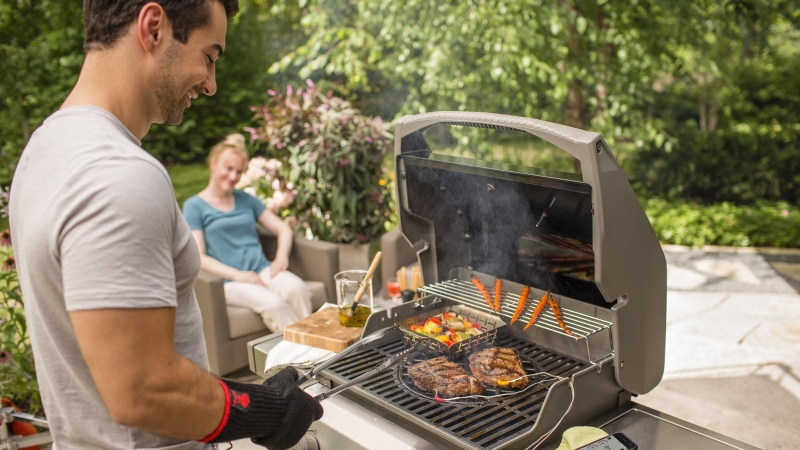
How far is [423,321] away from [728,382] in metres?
2.62

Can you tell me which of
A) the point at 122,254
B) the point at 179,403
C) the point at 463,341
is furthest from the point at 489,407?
the point at 122,254

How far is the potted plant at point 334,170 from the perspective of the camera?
14.7 feet

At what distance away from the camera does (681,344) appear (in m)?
4.21

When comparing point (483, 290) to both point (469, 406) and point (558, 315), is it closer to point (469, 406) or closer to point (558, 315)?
point (558, 315)

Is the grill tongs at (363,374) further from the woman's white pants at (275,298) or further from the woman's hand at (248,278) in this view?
the woman's hand at (248,278)

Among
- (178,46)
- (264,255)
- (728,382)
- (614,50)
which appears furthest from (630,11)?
(178,46)

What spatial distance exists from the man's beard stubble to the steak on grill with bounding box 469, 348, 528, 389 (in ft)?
3.50

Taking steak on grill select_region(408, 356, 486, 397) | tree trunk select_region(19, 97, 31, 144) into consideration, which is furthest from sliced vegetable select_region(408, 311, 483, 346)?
tree trunk select_region(19, 97, 31, 144)

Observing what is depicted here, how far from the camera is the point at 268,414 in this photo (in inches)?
46.6

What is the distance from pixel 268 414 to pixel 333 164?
3.37 metres

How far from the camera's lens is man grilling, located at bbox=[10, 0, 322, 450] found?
0.87 m

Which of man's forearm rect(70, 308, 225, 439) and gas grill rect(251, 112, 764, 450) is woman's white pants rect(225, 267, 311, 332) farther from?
man's forearm rect(70, 308, 225, 439)

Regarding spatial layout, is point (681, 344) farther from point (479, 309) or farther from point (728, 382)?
point (479, 309)

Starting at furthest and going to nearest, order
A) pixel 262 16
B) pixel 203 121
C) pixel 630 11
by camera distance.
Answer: pixel 262 16 → pixel 203 121 → pixel 630 11
